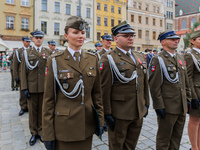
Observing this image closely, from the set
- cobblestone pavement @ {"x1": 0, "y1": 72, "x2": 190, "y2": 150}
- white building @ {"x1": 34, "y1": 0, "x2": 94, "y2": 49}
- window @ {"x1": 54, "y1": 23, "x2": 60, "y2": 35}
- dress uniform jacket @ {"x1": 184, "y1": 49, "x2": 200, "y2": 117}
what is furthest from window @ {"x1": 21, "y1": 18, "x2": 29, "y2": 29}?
dress uniform jacket @ {"x1": 184, "y1": 49, "x2": 200, "y2": 117}

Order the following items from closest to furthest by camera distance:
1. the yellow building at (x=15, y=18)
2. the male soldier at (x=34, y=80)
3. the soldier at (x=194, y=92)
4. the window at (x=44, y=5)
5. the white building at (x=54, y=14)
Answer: the soldier at (x=194, y=92) < the male soldier at (x=34, y=80) < the yellow building at (x=15, y=18) < the white building at (x=54, y=14) < the window at (x=44, y=5)

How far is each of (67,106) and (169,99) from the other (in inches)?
71.2

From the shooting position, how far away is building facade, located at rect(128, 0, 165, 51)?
1499 inches

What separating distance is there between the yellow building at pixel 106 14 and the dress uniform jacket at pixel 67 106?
105ft

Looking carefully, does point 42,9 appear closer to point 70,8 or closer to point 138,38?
point 70,8

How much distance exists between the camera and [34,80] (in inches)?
159

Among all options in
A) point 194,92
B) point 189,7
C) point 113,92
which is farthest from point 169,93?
point 189,7

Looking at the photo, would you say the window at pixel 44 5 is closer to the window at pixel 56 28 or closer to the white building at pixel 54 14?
the white building at pixel 54 14

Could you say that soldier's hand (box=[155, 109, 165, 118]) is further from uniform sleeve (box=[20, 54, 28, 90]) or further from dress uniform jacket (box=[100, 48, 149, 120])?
uniform sleeve (box=[20, 54, 28, 90])

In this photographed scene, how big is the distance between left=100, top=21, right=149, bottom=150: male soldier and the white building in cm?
2704

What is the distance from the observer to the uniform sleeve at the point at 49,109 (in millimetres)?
2006

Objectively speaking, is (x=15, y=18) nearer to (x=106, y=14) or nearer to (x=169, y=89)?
(x=106, y=14)

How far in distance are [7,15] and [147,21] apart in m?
28.7

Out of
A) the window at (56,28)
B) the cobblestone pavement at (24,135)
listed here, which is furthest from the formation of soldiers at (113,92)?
the window at (56,28)
